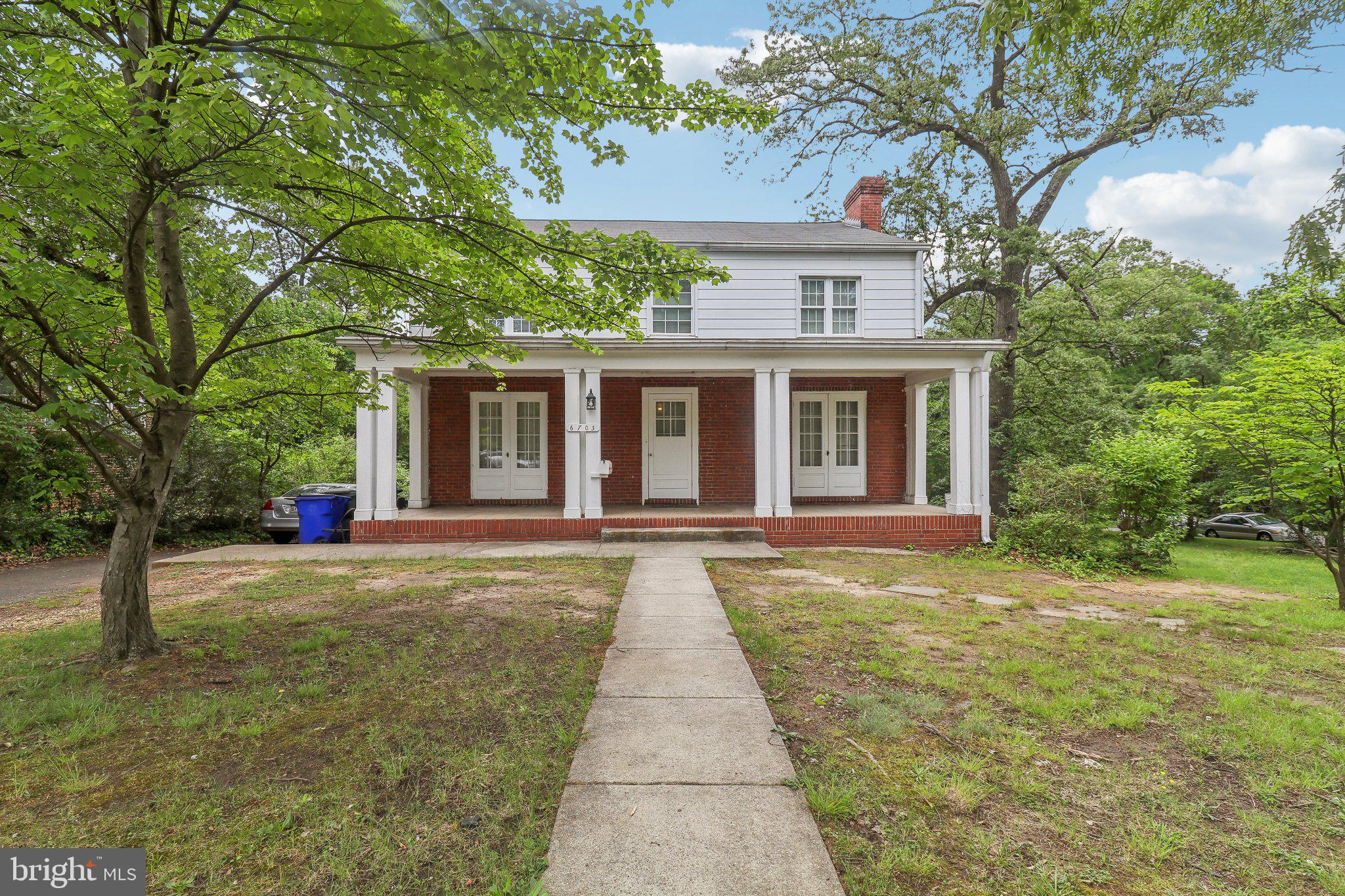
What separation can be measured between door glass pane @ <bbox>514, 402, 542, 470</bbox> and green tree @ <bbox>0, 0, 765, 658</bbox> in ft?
21.7

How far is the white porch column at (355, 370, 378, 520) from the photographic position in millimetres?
9914

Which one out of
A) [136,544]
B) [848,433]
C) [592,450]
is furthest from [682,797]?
[848,433]

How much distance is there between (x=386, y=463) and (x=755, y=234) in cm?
894

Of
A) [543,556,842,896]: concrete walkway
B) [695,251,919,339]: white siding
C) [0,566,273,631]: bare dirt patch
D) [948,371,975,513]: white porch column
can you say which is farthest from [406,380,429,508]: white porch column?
[948,371,975,513]: white porch column

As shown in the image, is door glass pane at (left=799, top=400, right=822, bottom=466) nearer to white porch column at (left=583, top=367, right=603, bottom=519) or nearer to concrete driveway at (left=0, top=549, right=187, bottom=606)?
white porch column at (left=583, top=367, right=603, bottom=519)

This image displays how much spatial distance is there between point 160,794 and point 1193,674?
20.6 feet

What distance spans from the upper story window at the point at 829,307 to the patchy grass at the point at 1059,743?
7.13 meters

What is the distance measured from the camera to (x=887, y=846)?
2289 mm

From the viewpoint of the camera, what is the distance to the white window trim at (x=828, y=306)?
12.0m

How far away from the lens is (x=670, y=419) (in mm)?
12508

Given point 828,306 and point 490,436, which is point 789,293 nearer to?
point 828,306

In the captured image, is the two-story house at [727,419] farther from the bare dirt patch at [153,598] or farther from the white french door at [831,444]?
the bare dirt patch at [153,598]

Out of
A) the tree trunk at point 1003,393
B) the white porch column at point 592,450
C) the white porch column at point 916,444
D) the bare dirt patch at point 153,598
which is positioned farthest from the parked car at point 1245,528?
the bare dirt patch at point 153,598

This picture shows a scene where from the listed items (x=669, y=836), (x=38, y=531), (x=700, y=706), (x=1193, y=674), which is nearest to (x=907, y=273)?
(x=1193, y=674)
